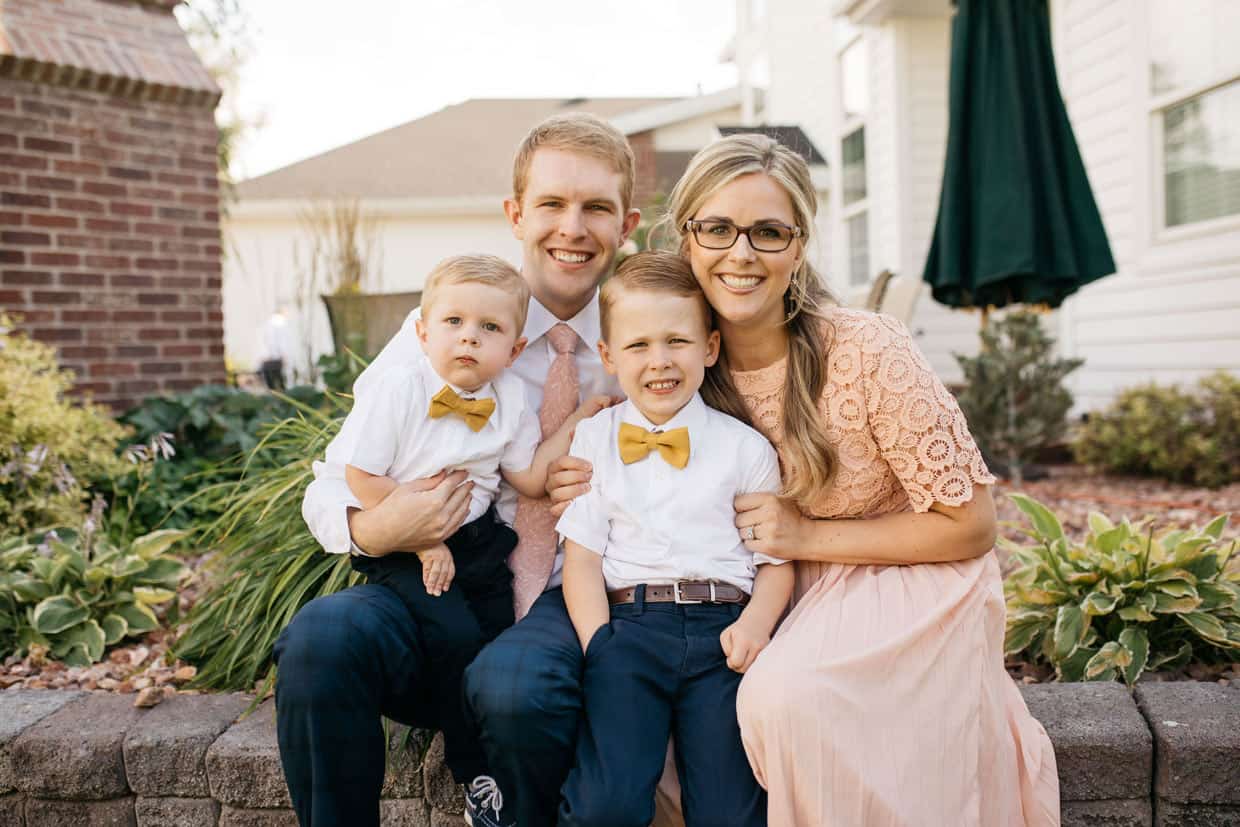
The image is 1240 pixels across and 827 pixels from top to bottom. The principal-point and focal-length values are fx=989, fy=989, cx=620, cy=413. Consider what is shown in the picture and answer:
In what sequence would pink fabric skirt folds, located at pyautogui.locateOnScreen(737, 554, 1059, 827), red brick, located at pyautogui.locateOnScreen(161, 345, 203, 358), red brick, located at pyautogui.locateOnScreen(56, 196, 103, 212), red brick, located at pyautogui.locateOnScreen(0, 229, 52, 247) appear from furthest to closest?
red brick, located at pyautogui.locateOnScreen(161, 345, 203, 358) < red brick, located at pyautogui.locateOnScreen(56, 196, 103, 212) < red brick, located at pyautogui.locateOnScreen(0, 229, 52, 247) < pink fabric skirt folds, located at pyautogui.locateOnScreen(737, 554, 1059, 827)

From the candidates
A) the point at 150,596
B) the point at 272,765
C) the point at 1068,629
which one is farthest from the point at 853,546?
the point at 150,596

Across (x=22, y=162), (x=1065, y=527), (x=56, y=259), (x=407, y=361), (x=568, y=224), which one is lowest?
(x=1065, y=527)

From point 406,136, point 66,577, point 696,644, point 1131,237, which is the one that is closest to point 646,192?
point 406,136

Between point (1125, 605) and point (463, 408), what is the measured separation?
171 centimetres

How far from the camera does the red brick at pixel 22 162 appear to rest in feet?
15.6

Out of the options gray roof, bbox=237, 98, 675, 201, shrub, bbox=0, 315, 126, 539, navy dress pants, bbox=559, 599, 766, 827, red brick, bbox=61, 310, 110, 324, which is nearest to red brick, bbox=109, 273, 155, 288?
red brick, bbox=61, 310, 110, 324

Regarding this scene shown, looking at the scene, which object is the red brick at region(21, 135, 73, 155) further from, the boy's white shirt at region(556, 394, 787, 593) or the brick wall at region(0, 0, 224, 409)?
the boy's white shirt at region(556, 394, 787, 593)

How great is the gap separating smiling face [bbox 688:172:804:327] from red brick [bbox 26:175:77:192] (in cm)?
415

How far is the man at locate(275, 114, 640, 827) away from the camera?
70.3 inches

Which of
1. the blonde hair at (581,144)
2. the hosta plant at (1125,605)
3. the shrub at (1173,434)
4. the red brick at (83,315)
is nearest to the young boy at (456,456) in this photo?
the blonde hair at (581,144)

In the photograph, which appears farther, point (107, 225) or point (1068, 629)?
point (107, 225)

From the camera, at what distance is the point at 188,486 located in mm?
4340

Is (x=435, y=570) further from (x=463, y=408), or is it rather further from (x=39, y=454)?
(x=39, y=454)

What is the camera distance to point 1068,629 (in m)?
2.43
